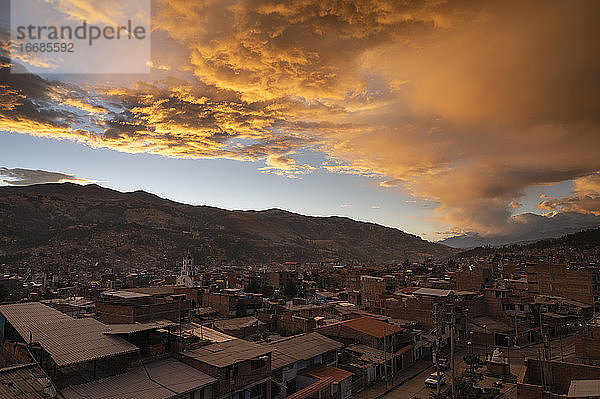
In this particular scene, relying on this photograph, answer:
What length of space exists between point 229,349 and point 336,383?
8611 millimetres

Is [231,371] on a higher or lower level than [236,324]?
higher

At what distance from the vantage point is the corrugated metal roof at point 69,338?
18000 millimetres

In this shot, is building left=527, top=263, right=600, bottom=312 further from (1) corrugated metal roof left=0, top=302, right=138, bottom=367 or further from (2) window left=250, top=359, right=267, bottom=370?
(1) corrugated metal roof left=0, top=302, right=138, bottom=367

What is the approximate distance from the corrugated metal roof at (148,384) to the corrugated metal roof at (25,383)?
117cm

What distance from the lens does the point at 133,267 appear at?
133875mm

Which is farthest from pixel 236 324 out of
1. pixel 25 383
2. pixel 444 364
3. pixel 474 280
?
pixel 474 280

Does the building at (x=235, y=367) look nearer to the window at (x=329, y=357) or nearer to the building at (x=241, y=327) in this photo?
the window at (x=329, y=357)

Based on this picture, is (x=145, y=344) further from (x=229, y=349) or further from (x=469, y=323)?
(x=469, y=323)

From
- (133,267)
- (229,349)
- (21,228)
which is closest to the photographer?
(229,349)

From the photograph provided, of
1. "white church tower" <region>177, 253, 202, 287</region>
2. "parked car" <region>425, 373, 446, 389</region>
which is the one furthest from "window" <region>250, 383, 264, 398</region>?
"white church tower" <region>177, 253, 202, 287</region>

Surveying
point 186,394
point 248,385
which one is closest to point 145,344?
point 186,394

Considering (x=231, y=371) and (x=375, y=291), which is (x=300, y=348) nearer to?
(x=231, y=371)

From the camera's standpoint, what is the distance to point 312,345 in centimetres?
3098

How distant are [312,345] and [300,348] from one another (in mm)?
1333
